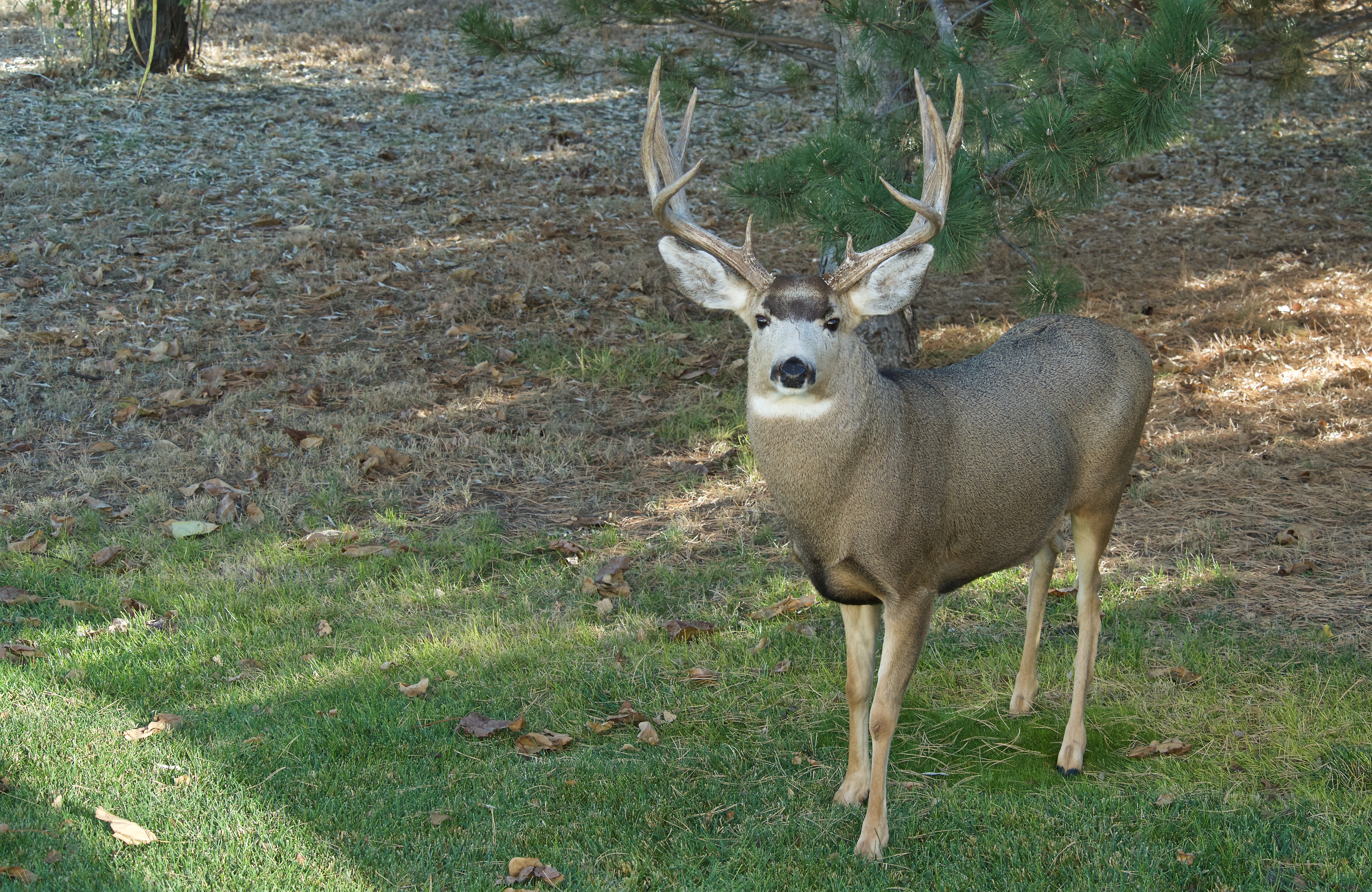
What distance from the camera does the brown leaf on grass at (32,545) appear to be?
6.23m

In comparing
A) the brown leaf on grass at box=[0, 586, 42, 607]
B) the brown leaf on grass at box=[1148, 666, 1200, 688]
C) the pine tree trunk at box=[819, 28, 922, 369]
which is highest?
the pine tree trunk at box=[819, 28, 922, 369]

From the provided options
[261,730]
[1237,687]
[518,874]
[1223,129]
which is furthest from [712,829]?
[1223,129]

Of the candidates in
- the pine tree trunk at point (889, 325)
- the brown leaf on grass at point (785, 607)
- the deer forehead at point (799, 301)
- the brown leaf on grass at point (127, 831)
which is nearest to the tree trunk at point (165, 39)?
the pine tree trunk at point (889, 325)

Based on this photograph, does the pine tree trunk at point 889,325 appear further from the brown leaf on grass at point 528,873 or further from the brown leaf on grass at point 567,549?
the brown leaf on grass at point 528,873

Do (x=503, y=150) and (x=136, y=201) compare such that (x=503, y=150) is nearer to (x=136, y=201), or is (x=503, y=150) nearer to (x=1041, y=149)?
(x=136, y=201)

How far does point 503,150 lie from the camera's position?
12.7 metres

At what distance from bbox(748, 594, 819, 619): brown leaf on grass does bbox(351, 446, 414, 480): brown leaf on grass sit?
8.55 ft

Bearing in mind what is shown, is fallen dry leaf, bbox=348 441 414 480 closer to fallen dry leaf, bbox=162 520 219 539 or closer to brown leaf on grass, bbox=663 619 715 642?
fallen dry leaf, bbox=162 520 219 539

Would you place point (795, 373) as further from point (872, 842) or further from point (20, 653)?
point (20, 653)

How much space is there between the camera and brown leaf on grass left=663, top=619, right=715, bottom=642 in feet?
18.2

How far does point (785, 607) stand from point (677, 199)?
211cm

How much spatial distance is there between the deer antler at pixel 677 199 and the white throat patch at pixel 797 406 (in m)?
0.41

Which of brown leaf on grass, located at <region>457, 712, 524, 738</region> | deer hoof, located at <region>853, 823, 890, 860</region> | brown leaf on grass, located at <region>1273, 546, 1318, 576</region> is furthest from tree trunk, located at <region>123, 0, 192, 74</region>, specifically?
deer hoof, located at <region>853, 823, 890, 860</region>

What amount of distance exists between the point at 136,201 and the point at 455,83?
16.4ft
